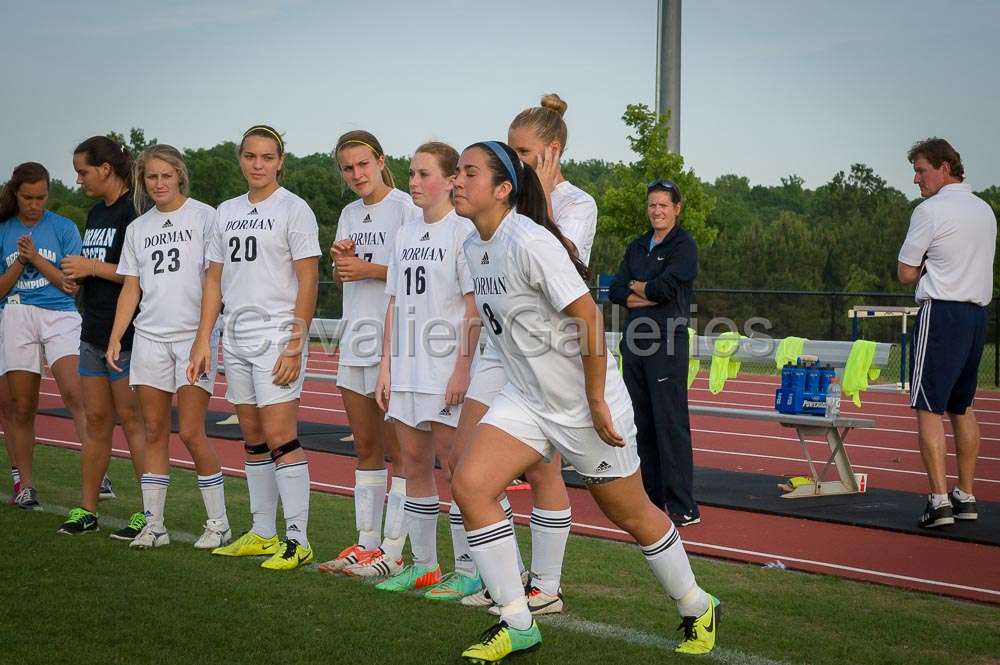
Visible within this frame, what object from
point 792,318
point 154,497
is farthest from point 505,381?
point 792,318

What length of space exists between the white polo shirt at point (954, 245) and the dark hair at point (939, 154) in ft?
0.51

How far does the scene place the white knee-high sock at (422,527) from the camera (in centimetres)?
579

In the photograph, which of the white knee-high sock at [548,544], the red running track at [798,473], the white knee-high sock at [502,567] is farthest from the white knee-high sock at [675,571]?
the red running track at [798,473]

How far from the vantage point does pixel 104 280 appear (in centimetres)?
700

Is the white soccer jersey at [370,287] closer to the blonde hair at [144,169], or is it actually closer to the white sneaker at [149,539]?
the blonde hair at [144,169]

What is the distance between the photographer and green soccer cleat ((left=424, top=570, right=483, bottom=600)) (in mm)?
5555

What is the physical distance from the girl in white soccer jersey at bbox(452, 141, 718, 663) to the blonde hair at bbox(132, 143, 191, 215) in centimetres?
272

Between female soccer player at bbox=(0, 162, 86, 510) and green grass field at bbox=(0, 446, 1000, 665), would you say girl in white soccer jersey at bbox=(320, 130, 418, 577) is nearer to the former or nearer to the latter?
green grass field at bbox=(0, 446, 1000, 665)

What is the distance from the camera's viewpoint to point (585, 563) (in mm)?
6367

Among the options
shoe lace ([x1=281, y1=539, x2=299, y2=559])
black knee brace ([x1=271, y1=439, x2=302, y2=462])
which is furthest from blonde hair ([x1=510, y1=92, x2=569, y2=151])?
shoe lace ([x1=281, y1=539, x2=299, y2=559])

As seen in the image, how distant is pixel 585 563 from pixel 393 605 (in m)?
1.34

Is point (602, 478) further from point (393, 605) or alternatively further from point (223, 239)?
point (223, 239)

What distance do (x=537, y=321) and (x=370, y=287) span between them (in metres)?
2.01

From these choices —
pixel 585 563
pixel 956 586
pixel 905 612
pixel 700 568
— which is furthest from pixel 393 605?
pixel 956 586
